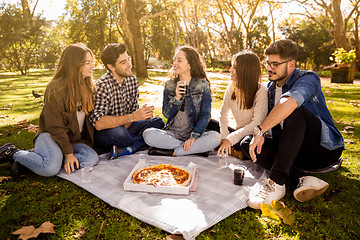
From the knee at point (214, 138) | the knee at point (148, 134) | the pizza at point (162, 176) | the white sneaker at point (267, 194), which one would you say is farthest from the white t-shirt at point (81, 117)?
the white sneaker at point (267, 194)

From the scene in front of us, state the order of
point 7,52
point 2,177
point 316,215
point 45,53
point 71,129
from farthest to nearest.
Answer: point 45,53 → point 7,52 → point 71,129 → point 2,177 → point 316,215

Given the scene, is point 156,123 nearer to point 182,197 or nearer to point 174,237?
point 182,197

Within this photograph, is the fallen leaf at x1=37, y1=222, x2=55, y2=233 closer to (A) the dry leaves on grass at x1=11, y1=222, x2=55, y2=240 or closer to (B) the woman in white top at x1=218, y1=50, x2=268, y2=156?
(A) the dry leaves on grass at x1=11, y1=222, x2=55, y2=240

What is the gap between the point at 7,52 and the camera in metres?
27.2

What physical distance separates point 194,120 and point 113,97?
131 cm

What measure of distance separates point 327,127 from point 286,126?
0.50 metres

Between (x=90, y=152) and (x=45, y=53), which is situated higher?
(x=45, y=53)

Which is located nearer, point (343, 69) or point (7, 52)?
point (343, 69)

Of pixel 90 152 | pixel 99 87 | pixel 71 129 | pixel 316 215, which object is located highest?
pixel 99 87

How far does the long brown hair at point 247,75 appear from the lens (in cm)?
372

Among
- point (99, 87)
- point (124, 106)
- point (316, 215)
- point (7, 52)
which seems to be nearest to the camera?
point (316, 215)

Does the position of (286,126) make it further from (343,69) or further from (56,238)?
(343,69)

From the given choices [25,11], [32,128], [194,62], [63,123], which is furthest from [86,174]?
[25,11]

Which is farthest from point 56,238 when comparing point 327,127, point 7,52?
point 7,52
